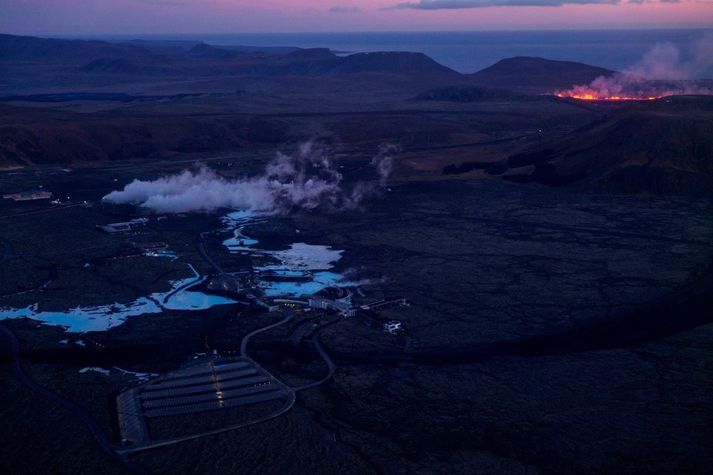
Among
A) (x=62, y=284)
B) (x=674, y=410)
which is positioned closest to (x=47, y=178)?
(x=62, y=284)

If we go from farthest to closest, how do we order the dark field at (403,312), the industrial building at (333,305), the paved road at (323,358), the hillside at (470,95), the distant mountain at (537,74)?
the distant mountain at (537,74) < the hillside at (470,95) < the industrial building at (333,305) < the paved road at (323,358) < the dark field at (403,312)

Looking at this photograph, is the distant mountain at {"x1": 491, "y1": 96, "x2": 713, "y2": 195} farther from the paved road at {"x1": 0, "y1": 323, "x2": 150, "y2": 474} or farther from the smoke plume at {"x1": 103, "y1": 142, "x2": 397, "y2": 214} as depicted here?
the paved road at {"x1": 0, "y1": 323, "x2": 150, "y2": 474}

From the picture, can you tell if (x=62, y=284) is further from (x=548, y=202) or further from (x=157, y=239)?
(x=548, y=202)

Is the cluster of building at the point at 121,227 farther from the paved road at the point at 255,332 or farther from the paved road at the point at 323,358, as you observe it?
the paved road at the point at 323,358

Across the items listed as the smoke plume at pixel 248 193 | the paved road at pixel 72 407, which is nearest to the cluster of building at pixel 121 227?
the smoke plume at pixel 248 193

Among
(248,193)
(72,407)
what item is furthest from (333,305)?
(248,193)
